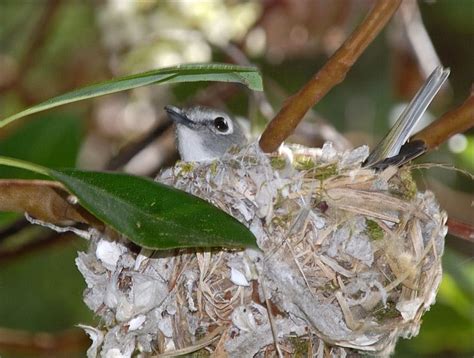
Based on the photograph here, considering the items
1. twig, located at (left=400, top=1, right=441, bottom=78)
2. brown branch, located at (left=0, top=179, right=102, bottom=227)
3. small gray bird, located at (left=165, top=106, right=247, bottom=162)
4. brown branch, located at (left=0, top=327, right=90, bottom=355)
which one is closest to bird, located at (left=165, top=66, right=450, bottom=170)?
small gray bird, located at (left=165, top=106, right=247, bottom=162)

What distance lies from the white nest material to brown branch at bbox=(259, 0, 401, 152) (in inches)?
12.0

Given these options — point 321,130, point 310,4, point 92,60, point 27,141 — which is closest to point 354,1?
point 310,4

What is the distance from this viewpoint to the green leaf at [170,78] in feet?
7.95

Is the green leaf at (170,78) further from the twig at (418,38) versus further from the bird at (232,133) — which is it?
the twig at (418,38)

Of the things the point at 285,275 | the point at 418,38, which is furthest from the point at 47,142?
the point at 418,38

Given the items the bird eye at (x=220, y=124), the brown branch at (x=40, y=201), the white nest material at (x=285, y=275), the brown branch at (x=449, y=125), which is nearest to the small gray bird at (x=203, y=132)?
the bird eye at (x=220, y=124)

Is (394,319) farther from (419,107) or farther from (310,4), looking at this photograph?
(310,4)

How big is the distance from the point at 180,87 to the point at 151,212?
3336 millimetres

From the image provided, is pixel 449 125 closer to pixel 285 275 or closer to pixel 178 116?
pixel 285 275

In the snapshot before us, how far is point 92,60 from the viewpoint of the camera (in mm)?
5965

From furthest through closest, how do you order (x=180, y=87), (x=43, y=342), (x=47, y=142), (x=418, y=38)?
(x=180, y=87) → (x=418, y=38) → (x=43, y=342) → (x=47, y=142)

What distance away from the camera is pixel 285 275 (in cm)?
288

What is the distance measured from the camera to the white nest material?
2.89 meters

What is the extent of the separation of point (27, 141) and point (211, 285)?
54.9 inches
